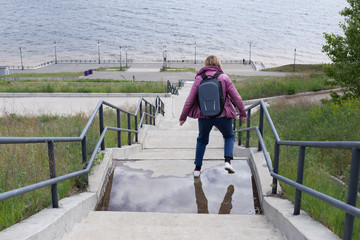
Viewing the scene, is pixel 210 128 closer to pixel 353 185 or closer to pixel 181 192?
pixel 181 192

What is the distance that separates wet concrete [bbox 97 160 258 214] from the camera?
4.09 metres

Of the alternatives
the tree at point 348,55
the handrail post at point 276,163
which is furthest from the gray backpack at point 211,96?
the tree at point 348,55

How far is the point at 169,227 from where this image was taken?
321cm

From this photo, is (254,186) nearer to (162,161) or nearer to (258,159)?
(258,159)

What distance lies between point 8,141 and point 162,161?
3.61 metres

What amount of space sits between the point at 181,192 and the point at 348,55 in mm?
10185

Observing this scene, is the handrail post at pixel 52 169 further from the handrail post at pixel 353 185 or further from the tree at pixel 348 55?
the tree at pixel 348 55

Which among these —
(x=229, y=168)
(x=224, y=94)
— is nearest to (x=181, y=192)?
(x=229, y=168)

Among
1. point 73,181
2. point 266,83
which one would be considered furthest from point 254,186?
point 266,83

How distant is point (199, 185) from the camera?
185 inches

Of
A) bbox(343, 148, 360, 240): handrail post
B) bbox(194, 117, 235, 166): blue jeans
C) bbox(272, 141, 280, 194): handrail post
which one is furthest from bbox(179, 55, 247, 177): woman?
bbox(343, 148, 360, 240): handrail post

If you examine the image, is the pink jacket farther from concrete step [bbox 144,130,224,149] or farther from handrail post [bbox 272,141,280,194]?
concrete step [bbox 144,130,224,149]

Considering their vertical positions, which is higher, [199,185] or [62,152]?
[62,152]

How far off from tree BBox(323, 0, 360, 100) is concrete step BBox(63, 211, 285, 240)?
9.49 meters
